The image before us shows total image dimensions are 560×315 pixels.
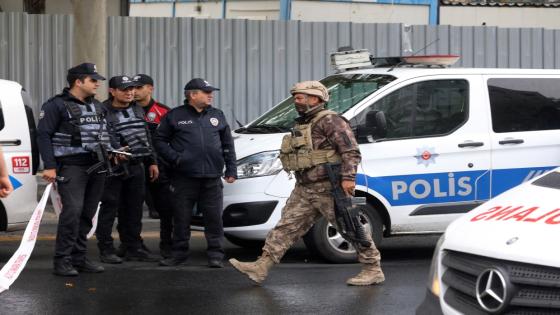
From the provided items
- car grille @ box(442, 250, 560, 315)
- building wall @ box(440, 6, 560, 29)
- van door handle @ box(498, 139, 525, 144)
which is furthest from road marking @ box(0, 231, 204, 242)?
building wall @ box(440, 6, 560, 29)

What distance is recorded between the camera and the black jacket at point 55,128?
818cm

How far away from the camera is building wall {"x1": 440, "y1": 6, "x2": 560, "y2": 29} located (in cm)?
1911

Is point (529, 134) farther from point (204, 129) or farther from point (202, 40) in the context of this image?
point (202, 40)

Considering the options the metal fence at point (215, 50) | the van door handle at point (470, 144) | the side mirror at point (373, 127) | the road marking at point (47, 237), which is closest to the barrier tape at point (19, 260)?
the side mirror at point (373, 127)

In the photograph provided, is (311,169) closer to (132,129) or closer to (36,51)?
(132,129)

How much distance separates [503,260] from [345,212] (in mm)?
3223

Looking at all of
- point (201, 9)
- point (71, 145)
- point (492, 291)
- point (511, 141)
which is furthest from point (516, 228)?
point (201, 9)

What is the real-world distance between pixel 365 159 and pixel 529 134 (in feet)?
5.22

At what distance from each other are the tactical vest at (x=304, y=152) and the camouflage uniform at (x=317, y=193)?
4 cm

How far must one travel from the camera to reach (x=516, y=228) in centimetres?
484

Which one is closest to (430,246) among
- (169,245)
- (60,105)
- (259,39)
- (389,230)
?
(389,230)

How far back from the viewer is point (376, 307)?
7.34 metres

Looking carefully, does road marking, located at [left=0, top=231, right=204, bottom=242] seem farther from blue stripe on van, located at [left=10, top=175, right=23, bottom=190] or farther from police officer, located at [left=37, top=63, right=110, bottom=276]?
police officer, located at [left=37, top=63, right=110, bottom=276]

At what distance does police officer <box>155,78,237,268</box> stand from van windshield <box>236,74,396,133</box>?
0.73 m
